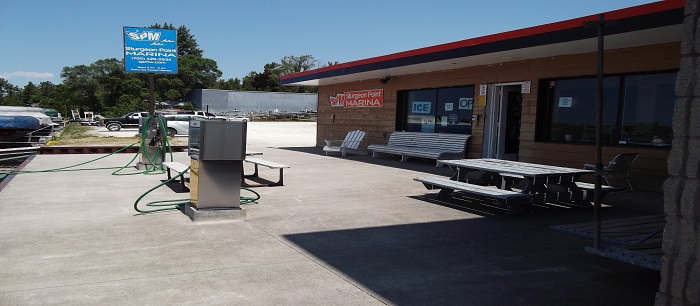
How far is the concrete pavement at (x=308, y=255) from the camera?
3781 millimetres

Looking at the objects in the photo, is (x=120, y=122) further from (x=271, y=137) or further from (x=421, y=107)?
(x=421, y=107)

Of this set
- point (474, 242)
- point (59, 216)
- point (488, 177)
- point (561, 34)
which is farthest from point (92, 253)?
point (561, 34)

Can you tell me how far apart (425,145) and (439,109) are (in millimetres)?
1133

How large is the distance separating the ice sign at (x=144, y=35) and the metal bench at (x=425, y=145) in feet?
22.4

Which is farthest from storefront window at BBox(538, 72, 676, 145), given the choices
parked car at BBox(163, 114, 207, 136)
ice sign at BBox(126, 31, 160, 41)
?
parked car at BBox(163, 114, 207, 136)

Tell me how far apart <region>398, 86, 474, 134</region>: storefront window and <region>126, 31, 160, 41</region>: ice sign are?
7.32 m

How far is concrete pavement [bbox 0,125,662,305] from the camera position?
3781 millimetres

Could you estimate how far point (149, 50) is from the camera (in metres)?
13.4

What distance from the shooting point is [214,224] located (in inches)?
236

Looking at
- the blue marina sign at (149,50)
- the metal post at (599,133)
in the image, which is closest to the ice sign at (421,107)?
the blue marina sign at (149,50)

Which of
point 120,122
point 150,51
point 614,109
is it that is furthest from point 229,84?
point 614,109

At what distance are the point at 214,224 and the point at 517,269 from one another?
346cm

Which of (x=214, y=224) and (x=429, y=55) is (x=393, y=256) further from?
(x=429, y=55)

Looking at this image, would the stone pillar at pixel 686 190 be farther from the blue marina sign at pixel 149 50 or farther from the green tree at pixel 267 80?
the green tree at pixel 267 80
